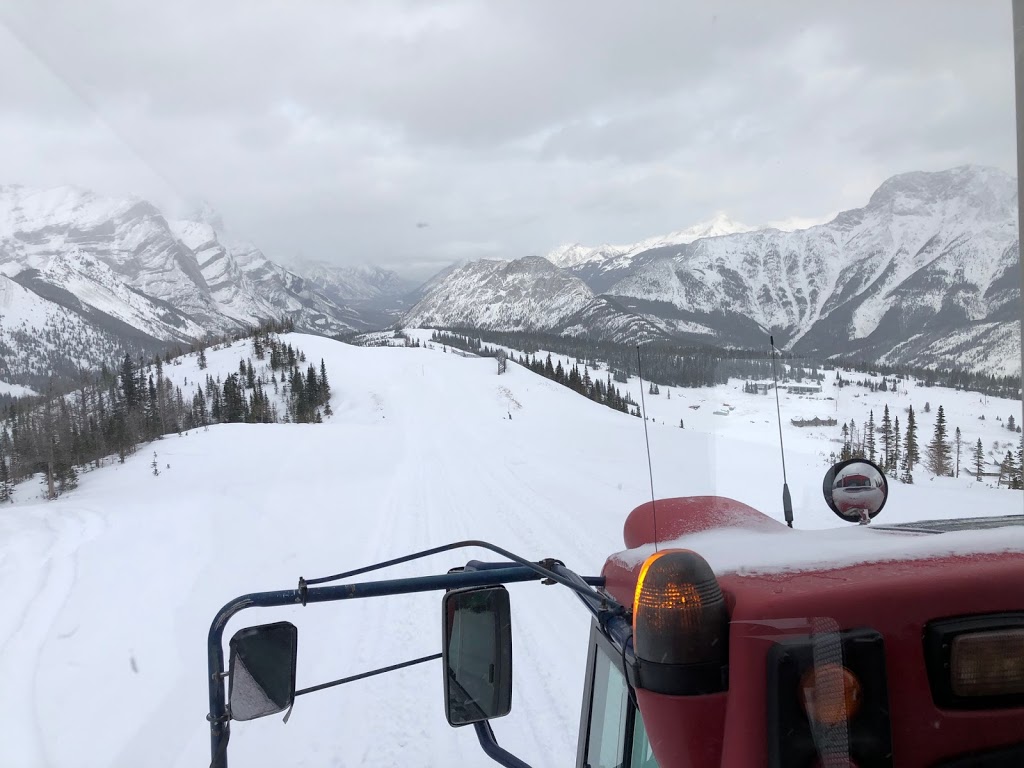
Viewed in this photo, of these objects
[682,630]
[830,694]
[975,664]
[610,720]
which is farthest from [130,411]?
[975,664]

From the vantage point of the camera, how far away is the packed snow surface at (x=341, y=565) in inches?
170

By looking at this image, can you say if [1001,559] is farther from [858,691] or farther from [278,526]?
[278,526]

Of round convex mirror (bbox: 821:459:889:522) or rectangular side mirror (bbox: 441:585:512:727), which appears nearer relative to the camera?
rectangular side mirror (bbox: 441:585:512:727)

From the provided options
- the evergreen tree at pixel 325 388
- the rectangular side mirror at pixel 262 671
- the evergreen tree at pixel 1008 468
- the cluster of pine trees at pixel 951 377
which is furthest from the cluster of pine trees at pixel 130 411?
the evergreen tree at pixel 1008 468

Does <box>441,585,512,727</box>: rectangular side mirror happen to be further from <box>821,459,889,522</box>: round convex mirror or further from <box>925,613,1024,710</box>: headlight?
<box>821,459,889,522</box>: round convex mirror

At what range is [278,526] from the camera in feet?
43.7

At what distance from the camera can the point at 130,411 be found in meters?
56.2

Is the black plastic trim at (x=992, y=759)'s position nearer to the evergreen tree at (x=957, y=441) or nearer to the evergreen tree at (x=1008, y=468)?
the evergreen tree at (x=1008, y=468)

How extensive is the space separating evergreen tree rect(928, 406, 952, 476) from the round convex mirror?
5.35ft

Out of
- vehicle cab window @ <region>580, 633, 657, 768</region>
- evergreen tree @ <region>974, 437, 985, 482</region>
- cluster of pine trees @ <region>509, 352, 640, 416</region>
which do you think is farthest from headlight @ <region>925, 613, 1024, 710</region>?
cluster of pine trees @ <region>509, 352, 640, 416</region>

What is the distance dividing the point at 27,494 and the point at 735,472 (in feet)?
110

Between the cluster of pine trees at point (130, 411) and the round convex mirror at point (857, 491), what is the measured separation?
95.9 feet

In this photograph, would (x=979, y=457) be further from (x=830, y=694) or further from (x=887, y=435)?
(x=830, y=694)

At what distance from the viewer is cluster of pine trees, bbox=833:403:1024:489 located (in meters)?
3.64
